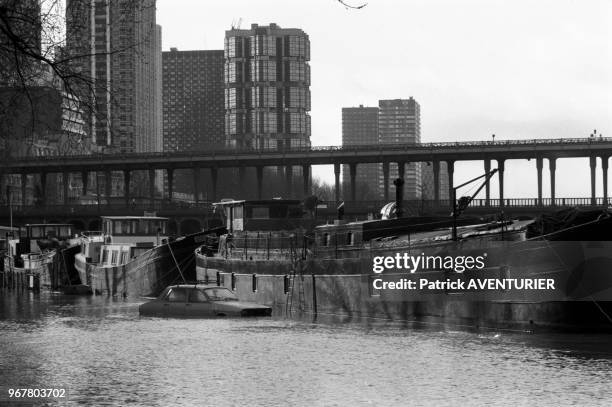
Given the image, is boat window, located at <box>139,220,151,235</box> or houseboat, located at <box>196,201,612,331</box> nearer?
houseboat, located at <box>196,201,612,331</box>

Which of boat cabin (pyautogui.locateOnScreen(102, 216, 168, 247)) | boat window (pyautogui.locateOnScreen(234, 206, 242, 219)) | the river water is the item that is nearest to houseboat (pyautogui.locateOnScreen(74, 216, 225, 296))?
boat cabin (pyautogui.locateOnScreen(102, 216, 168, 247))

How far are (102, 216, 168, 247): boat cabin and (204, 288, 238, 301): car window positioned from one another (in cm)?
3537

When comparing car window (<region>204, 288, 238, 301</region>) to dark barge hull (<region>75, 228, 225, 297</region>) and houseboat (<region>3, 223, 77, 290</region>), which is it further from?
houseboat (<region>3, 223, 77, 290</region>)

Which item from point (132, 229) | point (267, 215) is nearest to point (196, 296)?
point (267, 215)

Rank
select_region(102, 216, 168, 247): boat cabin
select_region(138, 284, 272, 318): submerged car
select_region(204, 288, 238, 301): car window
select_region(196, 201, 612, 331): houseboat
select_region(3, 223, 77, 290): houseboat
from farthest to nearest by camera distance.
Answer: select_region(3, 223, 77, 290): houseboat → select_region(102, 216, 168, 247): boat cabin → select_region(204, 288, 238, 301): car window → select_region(138, 284, 272, 318): submerged car → select_region(196, 201, 612, 331): houseboat

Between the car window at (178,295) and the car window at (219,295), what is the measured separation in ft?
3.20

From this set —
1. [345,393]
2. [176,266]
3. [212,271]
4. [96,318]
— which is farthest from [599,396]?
[176,266]

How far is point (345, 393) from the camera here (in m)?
26.1

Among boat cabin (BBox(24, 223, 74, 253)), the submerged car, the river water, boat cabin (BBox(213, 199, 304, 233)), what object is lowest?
the river water

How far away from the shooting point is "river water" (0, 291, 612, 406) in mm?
25688

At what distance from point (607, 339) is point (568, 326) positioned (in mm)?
2009

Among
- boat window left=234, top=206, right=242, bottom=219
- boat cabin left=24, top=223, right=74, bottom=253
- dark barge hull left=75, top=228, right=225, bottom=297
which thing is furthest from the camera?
boat cabin left=24, top=223, right=74, bottom=253

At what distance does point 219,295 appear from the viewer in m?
50.7

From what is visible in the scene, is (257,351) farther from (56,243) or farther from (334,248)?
(56,243)
